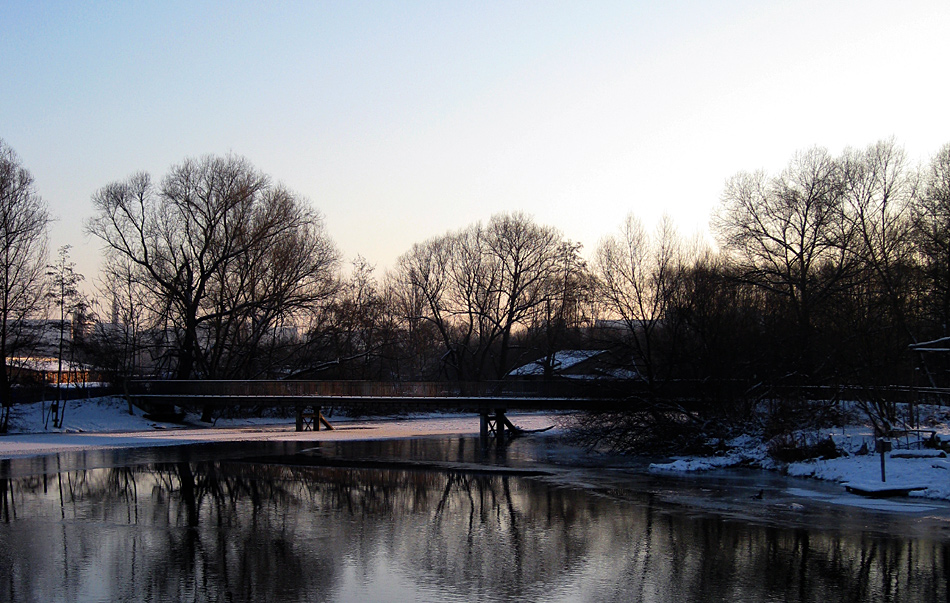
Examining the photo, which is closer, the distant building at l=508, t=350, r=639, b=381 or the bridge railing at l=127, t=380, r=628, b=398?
the distant building at l=508, t=350, r=639, b=381

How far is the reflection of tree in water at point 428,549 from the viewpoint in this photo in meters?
12.1

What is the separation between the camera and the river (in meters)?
12.1

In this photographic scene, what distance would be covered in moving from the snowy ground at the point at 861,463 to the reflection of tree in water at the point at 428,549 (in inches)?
274

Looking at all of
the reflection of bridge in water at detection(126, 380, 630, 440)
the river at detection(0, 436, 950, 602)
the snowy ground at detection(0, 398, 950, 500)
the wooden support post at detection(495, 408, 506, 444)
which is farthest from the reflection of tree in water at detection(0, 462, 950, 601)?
the wooden support post at detection(495, 408, 506, 444)

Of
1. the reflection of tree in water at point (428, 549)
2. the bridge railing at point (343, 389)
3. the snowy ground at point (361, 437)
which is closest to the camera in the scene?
the reflection of tree in water at point (428, 549)

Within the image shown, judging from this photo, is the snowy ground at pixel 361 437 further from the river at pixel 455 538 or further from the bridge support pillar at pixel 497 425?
the bridge support pillar at pixel 497 425

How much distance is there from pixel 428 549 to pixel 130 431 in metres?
37.1

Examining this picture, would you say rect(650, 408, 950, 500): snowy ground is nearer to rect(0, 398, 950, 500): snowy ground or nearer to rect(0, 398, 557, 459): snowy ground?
rect(0, 398, 950, 500): snowy ground

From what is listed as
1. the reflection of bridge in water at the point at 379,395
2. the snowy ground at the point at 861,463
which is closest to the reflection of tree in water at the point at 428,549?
the snowy ground at the point at 861,463

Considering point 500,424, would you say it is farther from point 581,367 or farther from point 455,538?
point 455,538

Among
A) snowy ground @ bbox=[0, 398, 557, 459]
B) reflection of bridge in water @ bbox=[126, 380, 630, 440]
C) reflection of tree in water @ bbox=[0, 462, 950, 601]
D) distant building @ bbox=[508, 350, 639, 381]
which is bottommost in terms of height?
snowy ground @ bbox=[0, 398, 557, 459]

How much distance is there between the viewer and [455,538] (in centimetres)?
1611

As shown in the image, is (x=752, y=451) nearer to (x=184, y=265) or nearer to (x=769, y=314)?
(x=769, y=314)

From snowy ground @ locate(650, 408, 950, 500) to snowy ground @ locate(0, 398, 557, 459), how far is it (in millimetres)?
20917
